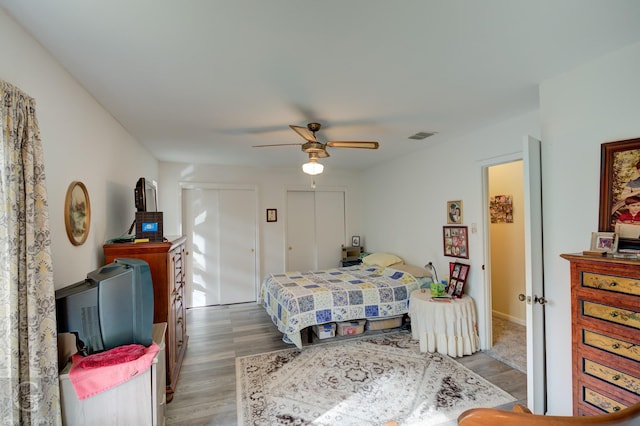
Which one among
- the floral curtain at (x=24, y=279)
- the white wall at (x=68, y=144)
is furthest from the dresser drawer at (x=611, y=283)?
the white wall at (x=68, y=144)

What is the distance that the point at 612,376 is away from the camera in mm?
1512

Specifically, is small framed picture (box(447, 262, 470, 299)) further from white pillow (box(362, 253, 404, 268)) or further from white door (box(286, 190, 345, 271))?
white door (box(286, 190, 345, 271))

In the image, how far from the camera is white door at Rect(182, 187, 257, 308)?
5.07 metres

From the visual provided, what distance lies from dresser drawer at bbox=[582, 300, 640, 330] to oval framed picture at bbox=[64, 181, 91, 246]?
10.3 feet

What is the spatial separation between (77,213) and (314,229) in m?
4.15

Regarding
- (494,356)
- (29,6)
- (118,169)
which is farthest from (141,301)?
(494,356)

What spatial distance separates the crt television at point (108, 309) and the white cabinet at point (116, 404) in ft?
0.59

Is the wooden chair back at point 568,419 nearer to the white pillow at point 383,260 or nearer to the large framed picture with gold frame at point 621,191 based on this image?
the large framed picture with gold frame at point 621,191

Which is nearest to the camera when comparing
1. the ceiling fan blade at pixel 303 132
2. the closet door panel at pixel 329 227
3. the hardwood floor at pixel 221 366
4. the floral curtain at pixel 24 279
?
the floral curtain at pixel 24 279

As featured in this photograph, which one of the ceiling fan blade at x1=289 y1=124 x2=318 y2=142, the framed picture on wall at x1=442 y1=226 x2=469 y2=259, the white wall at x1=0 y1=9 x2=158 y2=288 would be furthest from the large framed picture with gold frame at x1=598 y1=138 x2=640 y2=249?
the white wall at x1=0 y1=9 x2=158 y2=288

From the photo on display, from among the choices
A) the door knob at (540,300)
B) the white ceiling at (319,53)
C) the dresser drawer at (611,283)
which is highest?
the white ceiling at (319,53)

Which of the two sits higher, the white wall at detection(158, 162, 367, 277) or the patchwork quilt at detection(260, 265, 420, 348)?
the white wall at detection(158, 162, 367, 277)

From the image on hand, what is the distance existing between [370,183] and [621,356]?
4.46 metres

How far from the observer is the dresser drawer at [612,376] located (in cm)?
144
